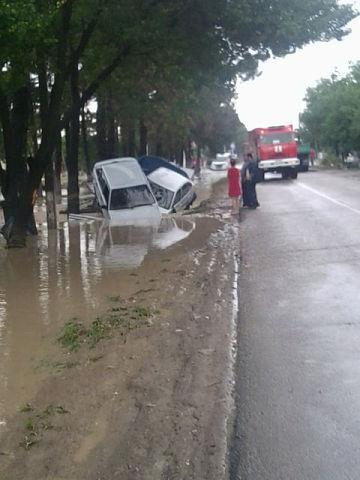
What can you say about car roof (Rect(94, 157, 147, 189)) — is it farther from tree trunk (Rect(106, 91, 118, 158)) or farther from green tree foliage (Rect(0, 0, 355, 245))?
tree trunk (Rect(106, 91, 118, 158))

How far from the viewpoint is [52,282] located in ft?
35.7

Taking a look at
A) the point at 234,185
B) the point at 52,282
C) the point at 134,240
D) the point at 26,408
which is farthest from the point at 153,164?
the point at 26,408

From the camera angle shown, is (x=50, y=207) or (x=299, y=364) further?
(x=50, y=207)

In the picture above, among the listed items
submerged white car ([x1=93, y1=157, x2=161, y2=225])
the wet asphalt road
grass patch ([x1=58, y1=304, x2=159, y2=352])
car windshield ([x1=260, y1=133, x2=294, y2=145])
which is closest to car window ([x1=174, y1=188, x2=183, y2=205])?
submerged white car ([x1=93, y1=157, x2=161, y2=225])

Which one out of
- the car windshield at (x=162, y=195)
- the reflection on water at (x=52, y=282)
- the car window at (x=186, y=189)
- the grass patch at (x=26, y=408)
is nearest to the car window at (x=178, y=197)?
the car window at (x=186, y=189)

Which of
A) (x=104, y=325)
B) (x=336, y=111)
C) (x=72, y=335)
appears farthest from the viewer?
(x=336, y=111)

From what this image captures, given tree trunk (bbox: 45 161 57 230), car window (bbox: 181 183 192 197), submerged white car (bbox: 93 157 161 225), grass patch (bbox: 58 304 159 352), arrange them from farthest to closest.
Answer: car window (bbox: 181 183 192 197) < submerged white car (bbox: 93 157 161 225) < tree trunk (bbox: 45 161 57 230) < grass patch (bbox: 58 304 159 352)

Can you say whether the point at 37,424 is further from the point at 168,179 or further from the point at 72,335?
the point at 168,179

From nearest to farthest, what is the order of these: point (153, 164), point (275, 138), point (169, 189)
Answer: point (169, 189) < point (153, 164) < point (275, 138)

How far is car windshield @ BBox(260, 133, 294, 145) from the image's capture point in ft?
129

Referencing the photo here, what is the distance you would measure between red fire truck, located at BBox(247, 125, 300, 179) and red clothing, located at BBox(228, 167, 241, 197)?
17.6 metres

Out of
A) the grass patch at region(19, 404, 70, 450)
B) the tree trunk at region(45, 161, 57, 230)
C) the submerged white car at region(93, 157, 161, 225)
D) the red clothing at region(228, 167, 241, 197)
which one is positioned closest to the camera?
the grass patch at region(19, 404, 70, 450)

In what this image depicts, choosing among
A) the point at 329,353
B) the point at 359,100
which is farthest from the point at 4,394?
the point at 359,100

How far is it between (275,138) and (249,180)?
1762 centimetres
